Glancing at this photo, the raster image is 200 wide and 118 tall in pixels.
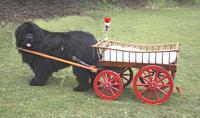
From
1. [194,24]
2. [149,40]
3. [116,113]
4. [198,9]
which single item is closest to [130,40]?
[149,40]

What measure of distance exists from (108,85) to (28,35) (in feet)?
4.78

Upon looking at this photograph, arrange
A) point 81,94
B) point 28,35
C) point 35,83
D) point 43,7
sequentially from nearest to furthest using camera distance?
point 81,94 < point 28,35 < point 35,83 < point 43,7

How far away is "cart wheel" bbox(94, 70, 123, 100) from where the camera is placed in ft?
16.6

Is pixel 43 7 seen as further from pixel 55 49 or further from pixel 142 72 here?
pixel 142 72

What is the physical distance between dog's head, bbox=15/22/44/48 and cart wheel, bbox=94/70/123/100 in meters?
1.20

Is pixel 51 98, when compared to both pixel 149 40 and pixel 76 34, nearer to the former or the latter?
pixel 76 34

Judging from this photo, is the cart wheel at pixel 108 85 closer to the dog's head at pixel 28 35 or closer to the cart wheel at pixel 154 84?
the cart wheel at pixel 154 84

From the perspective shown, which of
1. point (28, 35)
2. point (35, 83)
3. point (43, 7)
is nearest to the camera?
point (28, 35)

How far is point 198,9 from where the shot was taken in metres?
16.4

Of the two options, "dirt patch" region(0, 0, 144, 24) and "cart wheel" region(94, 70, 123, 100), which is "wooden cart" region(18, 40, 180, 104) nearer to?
"cart wheel" region(94, 70, 123, 100)

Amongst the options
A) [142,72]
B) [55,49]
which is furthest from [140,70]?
[55,49]

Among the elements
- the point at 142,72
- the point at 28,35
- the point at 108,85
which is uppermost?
the point at 28,35

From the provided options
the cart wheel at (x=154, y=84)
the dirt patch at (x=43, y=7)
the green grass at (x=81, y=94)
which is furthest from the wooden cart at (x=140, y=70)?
the dirt patch at (x=43, y=7)

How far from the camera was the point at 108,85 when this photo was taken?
5121mm
